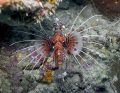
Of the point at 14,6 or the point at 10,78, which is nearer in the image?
the point at 14,6

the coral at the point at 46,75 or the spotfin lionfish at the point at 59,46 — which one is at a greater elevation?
the spotfin lionfish at the point at 59,46

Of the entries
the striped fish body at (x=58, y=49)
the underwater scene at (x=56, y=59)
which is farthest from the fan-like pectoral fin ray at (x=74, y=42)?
the striped fish body at (x=58, y=49)

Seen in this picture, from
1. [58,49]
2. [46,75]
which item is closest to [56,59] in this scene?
[58,49]

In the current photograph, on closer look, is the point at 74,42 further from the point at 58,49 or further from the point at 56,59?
the point at 56,59

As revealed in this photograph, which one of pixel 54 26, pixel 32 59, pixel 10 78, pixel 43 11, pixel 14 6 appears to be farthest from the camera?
pixel 54 26

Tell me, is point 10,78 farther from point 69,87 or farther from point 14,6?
point 14,6

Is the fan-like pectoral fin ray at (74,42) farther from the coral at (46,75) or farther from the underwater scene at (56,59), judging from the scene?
the coral at (46,75)

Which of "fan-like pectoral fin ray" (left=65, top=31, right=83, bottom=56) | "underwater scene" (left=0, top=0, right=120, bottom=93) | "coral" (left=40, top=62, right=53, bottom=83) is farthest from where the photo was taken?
"fan-like pectoral fin ray" (left=65, top=31, right=83, bottom=56)

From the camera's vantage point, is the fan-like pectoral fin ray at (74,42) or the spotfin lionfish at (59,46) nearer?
the spotfin lionfish at (59,46)

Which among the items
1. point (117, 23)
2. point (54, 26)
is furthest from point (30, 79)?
point (117, 23)

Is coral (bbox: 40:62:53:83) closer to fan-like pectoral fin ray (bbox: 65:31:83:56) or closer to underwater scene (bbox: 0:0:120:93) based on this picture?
underwater scene (bbox: 0:0:120:93)

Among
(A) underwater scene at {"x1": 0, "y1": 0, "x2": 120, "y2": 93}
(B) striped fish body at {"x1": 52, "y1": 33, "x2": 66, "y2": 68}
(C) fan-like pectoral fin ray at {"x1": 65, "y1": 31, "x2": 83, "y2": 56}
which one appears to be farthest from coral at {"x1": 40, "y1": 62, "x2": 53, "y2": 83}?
(C) fan-like pectoral fin ray at {"x1": 65, "y1": 31, "x2": 83, "y2": 56}
